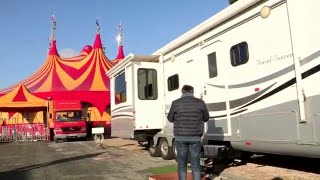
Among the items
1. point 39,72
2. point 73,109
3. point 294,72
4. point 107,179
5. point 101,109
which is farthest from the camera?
point 39,72

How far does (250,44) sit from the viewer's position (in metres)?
8.30

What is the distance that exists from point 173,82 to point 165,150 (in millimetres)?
2194

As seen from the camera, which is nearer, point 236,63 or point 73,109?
point 236,63

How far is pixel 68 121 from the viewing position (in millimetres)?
26734

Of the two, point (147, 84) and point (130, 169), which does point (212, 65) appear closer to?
point (130, 169)

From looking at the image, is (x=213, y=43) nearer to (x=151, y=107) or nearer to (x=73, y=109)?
(x=151, y=107)

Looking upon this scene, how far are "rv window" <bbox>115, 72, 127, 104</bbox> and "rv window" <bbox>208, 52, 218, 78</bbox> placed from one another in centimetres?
478

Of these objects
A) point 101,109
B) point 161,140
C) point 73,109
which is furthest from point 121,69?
point 101,109

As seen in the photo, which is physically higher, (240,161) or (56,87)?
(56,87)

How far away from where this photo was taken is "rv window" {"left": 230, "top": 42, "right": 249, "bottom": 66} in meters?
8.48

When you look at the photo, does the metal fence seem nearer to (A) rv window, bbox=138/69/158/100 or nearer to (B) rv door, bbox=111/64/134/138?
(B) rv door, bbox=111/64/134/138

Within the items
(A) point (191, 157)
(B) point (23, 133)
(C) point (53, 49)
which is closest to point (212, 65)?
(A) point (191, 157)

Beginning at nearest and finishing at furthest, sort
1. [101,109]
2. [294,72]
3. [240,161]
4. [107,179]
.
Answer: [294,72]
[107,179]
[240,161]
[101,109]

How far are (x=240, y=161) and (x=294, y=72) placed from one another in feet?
13.5
